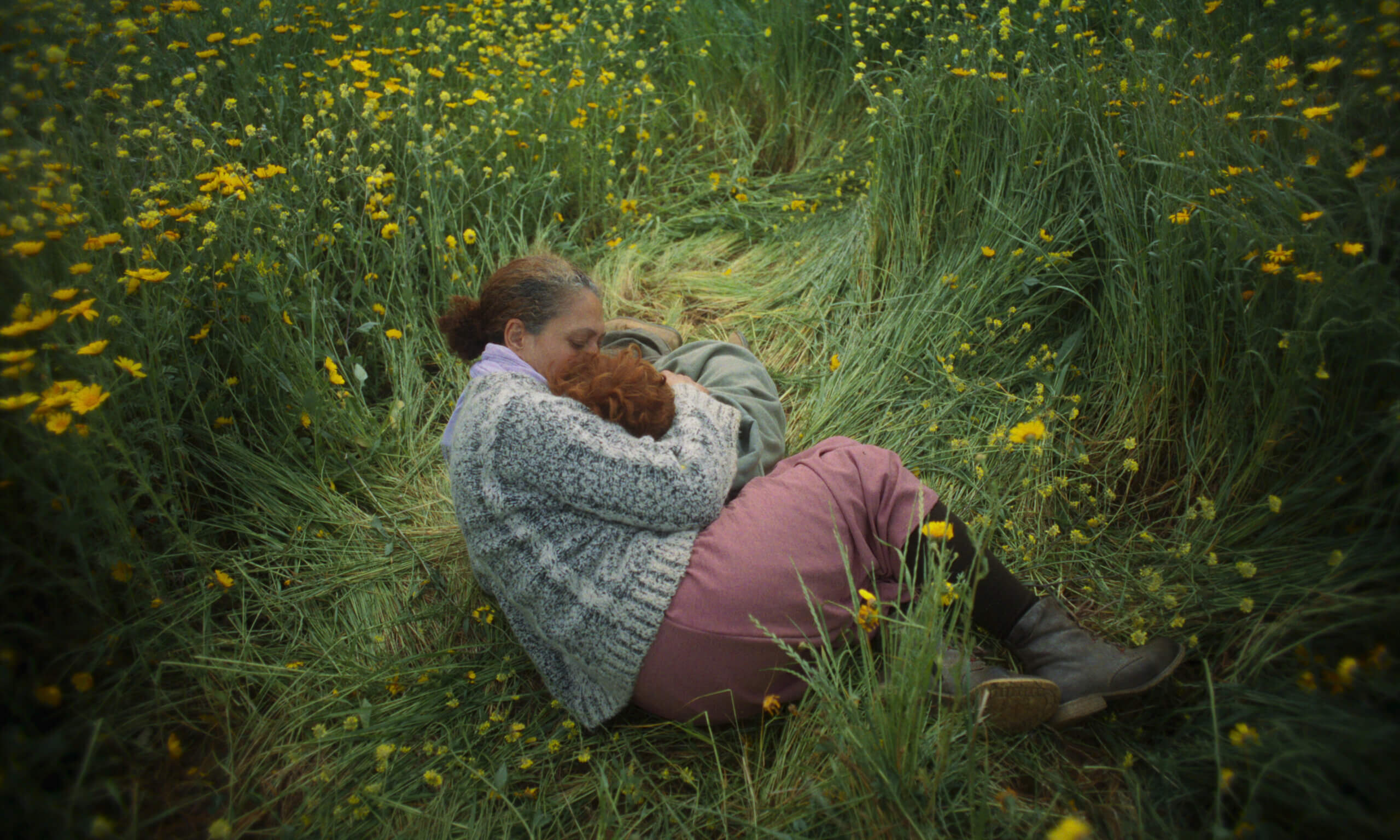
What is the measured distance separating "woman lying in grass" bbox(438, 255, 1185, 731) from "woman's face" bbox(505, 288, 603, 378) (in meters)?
0.19

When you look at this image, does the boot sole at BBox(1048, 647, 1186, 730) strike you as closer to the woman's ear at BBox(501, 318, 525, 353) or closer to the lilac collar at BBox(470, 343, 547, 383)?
the lilac collar at BBox(470, 343, 547, 383)

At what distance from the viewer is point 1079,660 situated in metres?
1.48

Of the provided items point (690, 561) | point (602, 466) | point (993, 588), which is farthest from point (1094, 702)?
point (602, 466)

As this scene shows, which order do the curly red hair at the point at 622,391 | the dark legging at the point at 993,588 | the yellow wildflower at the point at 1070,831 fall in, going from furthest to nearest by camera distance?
1. the dark legging at the point at 993,588
2. the curly red hair at the point at 622,391
3. the yellow wildflower at the point at 1070,831

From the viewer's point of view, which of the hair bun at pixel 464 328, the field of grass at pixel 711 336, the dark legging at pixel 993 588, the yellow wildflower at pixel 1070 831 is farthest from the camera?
the hair bun at pixel 464 328

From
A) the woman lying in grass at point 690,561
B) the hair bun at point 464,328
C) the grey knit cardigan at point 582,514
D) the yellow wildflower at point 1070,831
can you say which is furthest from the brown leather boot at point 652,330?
the yellow wildflower at point 1070,831

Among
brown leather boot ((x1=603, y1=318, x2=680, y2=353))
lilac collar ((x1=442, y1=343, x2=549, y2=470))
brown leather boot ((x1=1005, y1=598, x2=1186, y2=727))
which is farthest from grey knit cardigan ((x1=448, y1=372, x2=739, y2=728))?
brown leather boot ((x1=603, y1=318, x2=680, y2=353))

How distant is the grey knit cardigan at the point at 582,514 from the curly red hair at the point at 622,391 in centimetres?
3

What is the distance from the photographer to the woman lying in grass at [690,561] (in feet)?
4.56

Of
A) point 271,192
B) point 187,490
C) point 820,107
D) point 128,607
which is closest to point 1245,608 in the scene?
point 128,607

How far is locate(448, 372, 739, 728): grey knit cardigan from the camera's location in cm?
139

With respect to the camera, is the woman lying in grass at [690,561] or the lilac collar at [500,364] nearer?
the woman lying in grass at [690,561]

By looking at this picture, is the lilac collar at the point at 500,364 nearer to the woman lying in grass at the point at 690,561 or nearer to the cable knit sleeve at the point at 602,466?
the woman lying in grass at the point at 690,561

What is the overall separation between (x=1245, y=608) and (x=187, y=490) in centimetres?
230
